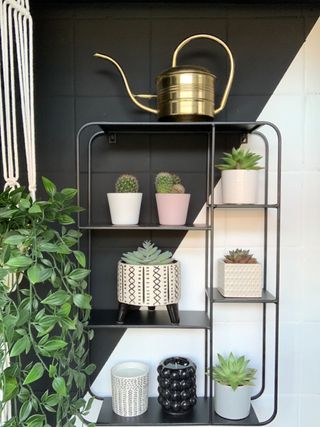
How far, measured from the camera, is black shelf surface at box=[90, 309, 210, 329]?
121cm

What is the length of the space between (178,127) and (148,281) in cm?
55

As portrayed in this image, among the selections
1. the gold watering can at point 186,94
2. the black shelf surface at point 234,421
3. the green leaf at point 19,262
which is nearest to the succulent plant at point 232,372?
the black shelf surface at point 234,421

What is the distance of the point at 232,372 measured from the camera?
4.04 feet

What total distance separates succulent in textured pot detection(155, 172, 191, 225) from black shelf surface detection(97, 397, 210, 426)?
2.19ft

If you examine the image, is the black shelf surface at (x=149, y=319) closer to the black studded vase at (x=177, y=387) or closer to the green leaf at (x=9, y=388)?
the black studded vase at (x=177, y=387)

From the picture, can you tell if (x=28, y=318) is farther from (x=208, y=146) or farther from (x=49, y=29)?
(x=49, y=29)

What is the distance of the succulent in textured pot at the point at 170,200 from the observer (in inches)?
47.7

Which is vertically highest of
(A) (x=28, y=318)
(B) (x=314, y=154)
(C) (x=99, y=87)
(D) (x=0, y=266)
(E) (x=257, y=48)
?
(E) (x=257, y=48)

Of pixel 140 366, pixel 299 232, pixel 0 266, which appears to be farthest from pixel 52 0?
pixel 140 366

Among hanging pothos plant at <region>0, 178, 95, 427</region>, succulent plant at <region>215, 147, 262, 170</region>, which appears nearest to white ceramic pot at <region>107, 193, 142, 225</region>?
hanging pothos plant at <region>0, 178, 95, 427</region>

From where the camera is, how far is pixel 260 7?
135cm

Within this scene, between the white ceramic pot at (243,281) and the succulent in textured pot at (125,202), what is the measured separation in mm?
380

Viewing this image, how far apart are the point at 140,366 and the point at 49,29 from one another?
4.33 ft

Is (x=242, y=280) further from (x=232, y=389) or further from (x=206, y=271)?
(x=232, y=389)
